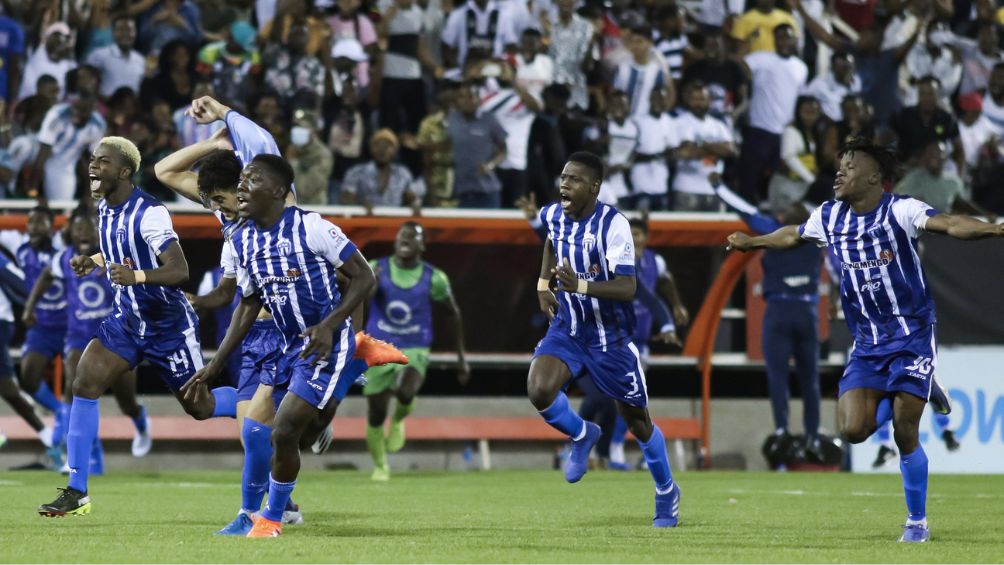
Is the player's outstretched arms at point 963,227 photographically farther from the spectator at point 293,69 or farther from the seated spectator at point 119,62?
the seated spectator at point 119,62

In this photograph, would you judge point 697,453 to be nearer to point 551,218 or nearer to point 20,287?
point 20,287

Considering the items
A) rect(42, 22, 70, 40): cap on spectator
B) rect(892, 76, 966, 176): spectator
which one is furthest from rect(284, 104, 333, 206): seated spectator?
rect(892, 76, 966, 176): spectator

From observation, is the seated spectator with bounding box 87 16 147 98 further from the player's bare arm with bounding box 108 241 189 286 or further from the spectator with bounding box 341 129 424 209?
the player's bare arm with bounding box 108 241 189 286

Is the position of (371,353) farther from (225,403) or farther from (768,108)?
(768,108)

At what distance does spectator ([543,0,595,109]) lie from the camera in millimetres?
20109

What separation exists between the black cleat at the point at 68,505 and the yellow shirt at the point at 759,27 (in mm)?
12937

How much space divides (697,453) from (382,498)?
706cm

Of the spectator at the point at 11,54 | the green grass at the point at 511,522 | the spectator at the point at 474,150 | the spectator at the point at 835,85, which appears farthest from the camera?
the spectator at the point at 835,85

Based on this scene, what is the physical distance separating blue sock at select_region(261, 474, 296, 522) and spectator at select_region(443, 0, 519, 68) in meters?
12.1

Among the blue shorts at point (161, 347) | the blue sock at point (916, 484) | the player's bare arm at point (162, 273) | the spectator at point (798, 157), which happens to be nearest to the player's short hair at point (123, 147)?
the player's bare arm at point (162, 273)

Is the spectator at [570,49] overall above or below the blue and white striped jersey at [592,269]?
above

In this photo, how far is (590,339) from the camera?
10664 millimetres

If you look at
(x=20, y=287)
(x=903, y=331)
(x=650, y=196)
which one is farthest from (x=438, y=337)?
(x=903, y=331)

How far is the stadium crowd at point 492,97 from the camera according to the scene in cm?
1855
